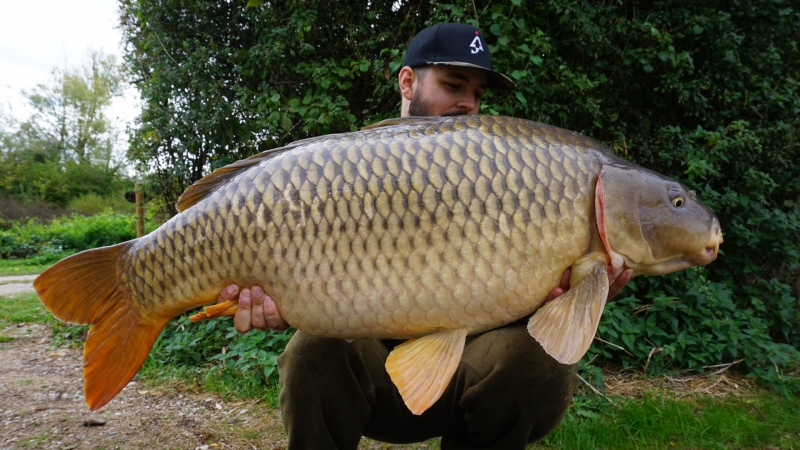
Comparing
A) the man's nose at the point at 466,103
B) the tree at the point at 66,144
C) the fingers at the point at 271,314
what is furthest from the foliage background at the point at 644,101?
the tree at the point at 66,144

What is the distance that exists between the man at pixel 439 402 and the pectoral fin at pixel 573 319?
0.17 metres

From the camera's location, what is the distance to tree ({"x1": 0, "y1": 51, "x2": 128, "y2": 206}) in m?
14.7

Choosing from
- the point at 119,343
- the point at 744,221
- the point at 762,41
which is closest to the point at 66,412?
the point at 119,343

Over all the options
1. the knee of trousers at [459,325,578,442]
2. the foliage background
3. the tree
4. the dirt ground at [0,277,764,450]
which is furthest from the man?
the tree

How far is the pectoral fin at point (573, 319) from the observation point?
1.13 meters

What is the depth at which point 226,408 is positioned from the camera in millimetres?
2455

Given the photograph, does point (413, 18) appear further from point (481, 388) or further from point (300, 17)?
point (481, 388)

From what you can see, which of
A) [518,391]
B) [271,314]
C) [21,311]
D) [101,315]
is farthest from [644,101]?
[21,311]

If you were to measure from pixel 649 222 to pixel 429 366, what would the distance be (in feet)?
1.86

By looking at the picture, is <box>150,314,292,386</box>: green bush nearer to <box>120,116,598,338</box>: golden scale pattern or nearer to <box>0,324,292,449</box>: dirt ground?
<box>0,324,292,449</box>: dirt ground

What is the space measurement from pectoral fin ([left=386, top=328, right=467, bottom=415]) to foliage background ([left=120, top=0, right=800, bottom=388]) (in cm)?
160

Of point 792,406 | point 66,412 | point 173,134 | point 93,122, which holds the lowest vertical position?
point 792,406

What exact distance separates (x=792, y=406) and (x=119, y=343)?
253 centimetres

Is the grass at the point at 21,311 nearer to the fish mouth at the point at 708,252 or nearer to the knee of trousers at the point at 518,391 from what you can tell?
the knee of trousers at the point at 518,391
